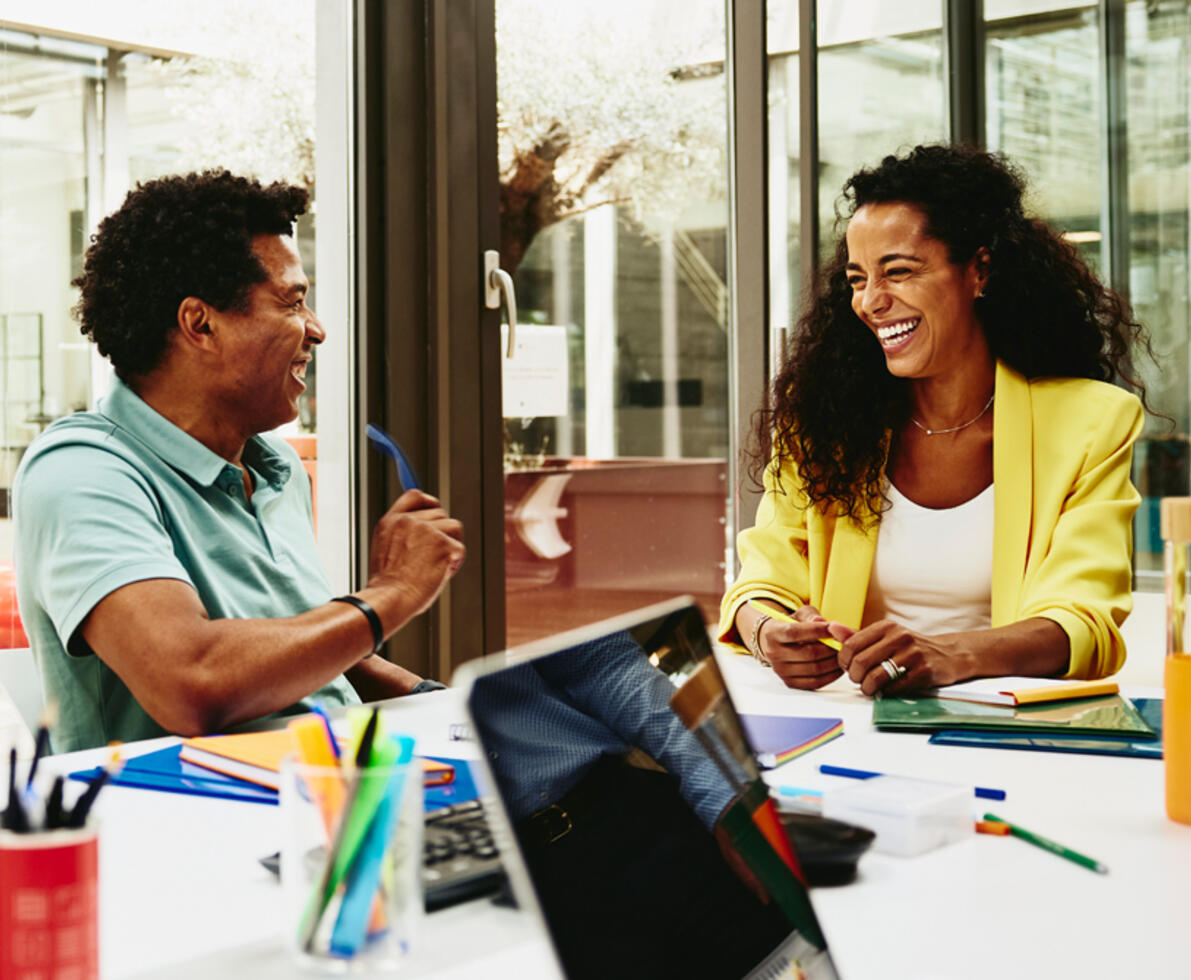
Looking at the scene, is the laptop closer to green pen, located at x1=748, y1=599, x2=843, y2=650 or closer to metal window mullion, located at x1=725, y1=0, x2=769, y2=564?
green pen, located at x1=748, y1=599, x2=843, y2=650

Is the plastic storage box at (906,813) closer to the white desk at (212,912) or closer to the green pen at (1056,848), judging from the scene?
the green pen at (1056,848)

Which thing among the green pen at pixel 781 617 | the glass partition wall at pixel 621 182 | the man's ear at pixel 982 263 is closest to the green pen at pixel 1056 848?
the green pen at pixel 781 617

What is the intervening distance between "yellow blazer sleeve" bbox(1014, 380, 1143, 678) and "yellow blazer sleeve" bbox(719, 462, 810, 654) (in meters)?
0.35

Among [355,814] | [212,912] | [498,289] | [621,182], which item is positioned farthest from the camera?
[621,182]

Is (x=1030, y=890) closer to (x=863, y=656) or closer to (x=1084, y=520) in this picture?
(x=863, y=656)

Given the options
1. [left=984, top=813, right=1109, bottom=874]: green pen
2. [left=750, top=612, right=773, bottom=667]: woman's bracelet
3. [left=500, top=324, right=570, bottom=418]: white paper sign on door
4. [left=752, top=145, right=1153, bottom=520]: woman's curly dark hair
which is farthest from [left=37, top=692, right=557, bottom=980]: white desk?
[left=500, top=324, right=570, bottom=418]: white paper sign on door

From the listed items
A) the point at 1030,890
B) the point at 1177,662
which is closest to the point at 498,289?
the point at 1177,662

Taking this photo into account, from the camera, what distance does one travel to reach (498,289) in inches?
103

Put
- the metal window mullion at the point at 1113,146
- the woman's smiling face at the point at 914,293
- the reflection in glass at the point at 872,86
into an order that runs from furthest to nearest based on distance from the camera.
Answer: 1. the metal window mullion at the point at 1113,146
2. the reflection in glass at the point at 872,86
3. the woman's smiling face at the point at 914,293

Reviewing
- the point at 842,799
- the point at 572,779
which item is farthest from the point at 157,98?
→ the point at 572,779

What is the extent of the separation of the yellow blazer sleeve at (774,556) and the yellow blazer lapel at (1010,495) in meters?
0.30

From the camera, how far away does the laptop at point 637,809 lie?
22.4 inches

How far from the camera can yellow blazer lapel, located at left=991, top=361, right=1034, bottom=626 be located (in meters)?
1.94

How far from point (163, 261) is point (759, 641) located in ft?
3.12
